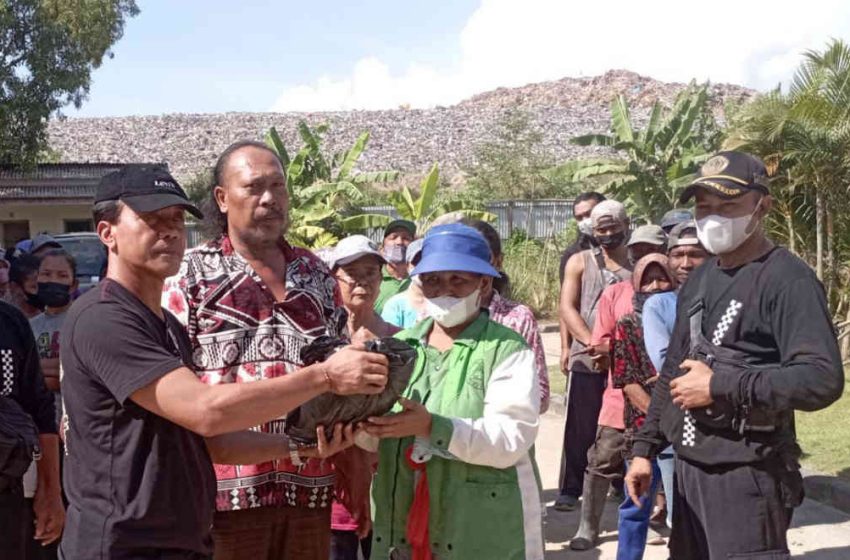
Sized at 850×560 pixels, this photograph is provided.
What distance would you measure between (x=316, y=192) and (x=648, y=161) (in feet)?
20.7

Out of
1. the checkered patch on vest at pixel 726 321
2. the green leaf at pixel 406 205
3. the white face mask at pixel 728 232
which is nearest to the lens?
the checkered patch on vest at pixel 726 321

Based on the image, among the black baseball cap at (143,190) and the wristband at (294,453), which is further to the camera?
the wristband at (294,453)

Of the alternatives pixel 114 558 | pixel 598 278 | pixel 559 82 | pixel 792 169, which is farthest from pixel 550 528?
pixel 559 82

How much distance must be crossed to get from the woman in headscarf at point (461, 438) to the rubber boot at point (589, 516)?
8.82ft

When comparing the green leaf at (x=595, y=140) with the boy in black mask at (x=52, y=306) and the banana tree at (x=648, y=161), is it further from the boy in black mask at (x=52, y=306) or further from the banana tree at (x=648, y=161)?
the boy in black mask at (x=52, y=306)

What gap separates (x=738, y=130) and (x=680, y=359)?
8.94 metres

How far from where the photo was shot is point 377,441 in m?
3.32

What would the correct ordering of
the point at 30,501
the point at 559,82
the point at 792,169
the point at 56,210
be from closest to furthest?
the point at 30,501 → the point at 792,169 → the point at 56,210 → the point at 559,82

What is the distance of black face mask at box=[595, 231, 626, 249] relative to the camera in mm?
6477

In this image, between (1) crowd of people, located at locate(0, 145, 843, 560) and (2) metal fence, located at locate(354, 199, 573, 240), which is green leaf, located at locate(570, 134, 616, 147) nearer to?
(2) metal fence, located at locate(354, 199, 573, 240)

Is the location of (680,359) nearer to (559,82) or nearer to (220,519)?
(220,519)

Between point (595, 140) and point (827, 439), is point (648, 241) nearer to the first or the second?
point (827, 439)

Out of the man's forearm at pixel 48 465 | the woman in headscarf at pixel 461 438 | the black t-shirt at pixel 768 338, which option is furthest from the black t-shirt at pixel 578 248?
the man's forearm at pixel 48 465

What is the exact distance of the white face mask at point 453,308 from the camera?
3236mm
